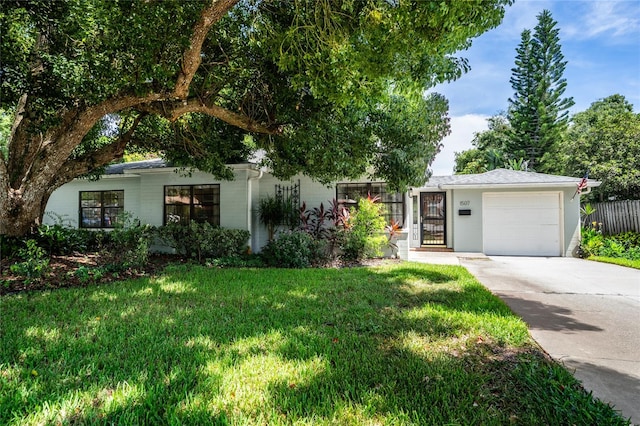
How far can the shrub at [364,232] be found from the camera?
30.0 feet

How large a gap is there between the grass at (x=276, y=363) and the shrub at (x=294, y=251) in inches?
129

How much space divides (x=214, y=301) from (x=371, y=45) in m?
4.67

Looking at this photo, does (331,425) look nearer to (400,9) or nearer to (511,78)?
(400,9)

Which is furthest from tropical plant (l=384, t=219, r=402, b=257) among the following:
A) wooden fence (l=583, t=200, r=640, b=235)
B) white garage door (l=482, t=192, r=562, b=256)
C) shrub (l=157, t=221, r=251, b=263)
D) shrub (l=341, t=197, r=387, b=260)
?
wooden fence (l=583, t=200, r=640, b=235)

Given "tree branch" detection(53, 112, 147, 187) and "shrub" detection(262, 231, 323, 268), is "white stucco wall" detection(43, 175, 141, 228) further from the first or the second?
"shrub" detection(262, 231, 323, 268)

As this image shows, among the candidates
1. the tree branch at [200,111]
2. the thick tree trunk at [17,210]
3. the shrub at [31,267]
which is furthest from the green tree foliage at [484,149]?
the shrub at [31,267]

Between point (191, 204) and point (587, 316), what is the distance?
35.5 feet

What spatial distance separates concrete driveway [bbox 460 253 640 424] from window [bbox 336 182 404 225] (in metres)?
2.91

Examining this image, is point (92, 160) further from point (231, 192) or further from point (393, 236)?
point (393, 236)

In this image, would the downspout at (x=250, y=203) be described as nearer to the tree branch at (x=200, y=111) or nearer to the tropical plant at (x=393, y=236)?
the tree branch at (x=200, y=111)

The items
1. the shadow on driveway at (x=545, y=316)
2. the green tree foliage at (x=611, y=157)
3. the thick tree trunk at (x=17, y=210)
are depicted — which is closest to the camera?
the shadow on driveway at (x=545, y=316)

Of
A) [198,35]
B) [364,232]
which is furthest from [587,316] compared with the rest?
[198,35]

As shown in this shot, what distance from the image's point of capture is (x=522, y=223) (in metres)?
11.6

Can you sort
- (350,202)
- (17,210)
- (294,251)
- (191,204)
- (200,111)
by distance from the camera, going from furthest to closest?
(191,204) → (350,202) → (294,251) → (17,210) → (200,111)
